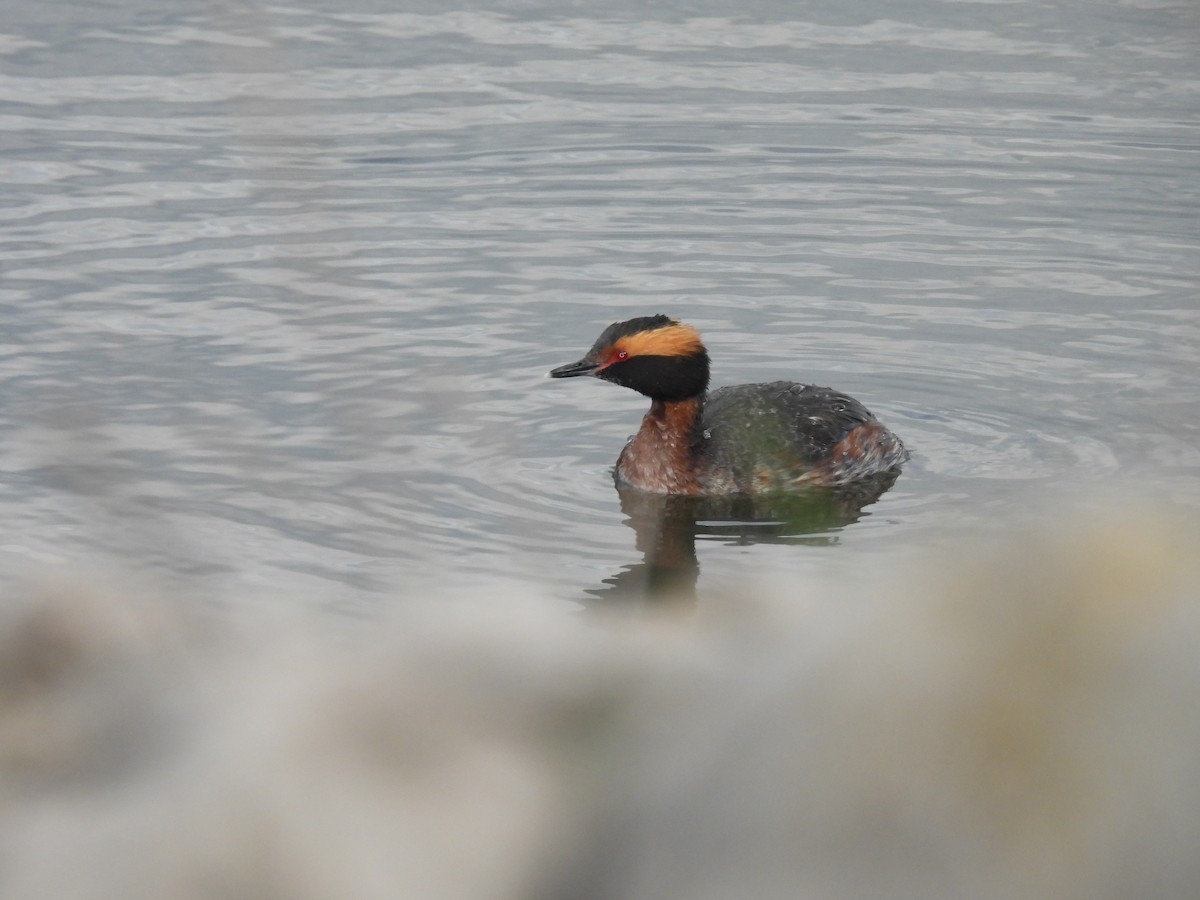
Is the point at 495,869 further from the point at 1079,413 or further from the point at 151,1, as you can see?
the point at 151,1

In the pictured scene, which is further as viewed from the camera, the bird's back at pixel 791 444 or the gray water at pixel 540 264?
the bird's back at pixel 791 444

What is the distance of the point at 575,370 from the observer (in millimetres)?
9180

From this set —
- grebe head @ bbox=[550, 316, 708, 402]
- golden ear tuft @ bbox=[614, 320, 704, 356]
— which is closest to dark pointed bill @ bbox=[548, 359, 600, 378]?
grebe head @ bbox=[550, 316, 708, 402]

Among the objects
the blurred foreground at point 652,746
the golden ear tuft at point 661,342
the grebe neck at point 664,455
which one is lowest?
the grebe neck at point 664,455

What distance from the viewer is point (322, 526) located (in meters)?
8.31

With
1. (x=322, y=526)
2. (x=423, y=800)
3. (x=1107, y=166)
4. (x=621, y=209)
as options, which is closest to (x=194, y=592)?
(x=322, y=526)

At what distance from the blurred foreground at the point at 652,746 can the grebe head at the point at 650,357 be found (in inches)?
220

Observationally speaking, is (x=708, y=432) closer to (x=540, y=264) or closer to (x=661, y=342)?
(x=661, y=342)

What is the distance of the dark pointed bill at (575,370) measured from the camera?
9.13 metres

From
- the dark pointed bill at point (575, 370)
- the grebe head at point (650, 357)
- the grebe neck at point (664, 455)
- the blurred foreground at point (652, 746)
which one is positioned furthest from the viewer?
the grebe head at point (650, 357)

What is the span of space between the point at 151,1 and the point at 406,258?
8077mm

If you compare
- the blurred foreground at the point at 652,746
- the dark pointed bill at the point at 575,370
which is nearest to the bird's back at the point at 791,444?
the dark pointed bill at the point at 575,370

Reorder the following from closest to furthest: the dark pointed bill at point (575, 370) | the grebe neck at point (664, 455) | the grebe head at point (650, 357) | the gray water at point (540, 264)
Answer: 1. the gray water at point (540, 264)
2. the grebe neck at point (664, 455)
3. the dark pointed bill at point (575, 370)
4. the grebe head at point (650, 357)

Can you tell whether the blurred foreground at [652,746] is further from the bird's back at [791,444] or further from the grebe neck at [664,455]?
the bird's back at [791,444]
